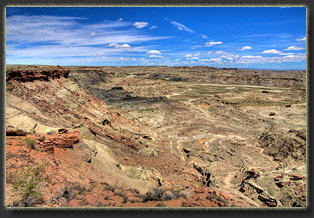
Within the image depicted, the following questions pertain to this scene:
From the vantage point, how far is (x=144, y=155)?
608 inches

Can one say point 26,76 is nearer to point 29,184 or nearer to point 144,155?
point 144,155

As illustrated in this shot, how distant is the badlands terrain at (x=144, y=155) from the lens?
22.2 ft

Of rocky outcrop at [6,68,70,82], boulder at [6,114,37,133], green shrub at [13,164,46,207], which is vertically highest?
rocky outcrop at [6,68,70,82]

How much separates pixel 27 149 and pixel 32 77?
17.5m

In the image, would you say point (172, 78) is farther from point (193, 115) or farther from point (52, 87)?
point (52, 87)

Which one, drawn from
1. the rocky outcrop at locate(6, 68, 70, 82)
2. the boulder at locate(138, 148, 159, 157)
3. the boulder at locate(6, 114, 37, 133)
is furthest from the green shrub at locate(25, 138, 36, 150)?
the rocky outcrop at locate(6, 68, 70, 82)

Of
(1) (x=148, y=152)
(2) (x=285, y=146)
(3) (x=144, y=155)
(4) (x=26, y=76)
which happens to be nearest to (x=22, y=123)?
(3) (x=144, y=155)

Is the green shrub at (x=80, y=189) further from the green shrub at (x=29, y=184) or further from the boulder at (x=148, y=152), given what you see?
the boulder at (x=148, y=152)

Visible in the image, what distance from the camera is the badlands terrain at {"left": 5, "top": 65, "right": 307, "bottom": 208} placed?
6762mm

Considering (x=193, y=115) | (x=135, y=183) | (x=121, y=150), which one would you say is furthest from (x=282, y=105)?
(x=135, y=183)

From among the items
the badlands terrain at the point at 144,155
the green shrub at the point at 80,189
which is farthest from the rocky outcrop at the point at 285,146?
the green shrub at the point at 80,189

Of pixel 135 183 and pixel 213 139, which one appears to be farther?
pixel 213 139

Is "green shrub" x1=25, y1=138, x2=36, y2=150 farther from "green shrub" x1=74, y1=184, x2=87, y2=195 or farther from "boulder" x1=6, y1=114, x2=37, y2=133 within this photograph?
"boulder" x1=6, y1=114, x2=37, y2=133

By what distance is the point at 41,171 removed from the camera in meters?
7.02
